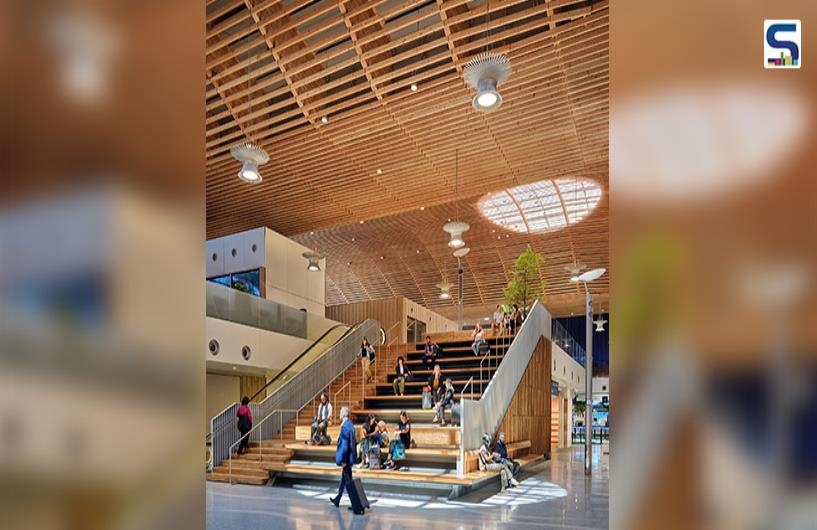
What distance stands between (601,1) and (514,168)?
224 inches

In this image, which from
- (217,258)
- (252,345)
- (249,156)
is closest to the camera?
(249,156)

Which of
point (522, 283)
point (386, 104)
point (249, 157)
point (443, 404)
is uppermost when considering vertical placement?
point (386, 104)

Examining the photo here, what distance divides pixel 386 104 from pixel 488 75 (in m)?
3.53

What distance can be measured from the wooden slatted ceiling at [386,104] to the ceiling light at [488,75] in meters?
1.17

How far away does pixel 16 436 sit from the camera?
86cm

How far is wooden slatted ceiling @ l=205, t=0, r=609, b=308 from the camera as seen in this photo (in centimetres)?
873

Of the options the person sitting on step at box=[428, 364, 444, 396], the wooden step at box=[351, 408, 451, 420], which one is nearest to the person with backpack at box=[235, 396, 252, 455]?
the wooden step at box=[351, 408, 451, 420]

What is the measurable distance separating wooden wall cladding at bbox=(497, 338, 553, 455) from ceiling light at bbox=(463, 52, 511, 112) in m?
7.09

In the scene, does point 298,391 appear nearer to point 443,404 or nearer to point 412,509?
point 443,404

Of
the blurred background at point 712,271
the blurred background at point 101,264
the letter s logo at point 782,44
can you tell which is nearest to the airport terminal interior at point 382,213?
the blurred background at point 712,271

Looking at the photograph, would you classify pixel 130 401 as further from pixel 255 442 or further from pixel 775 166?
pixel 255 442

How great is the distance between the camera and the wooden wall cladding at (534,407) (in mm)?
12961

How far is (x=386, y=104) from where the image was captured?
1095 cm

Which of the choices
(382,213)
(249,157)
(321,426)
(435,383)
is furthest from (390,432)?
(382,213)
